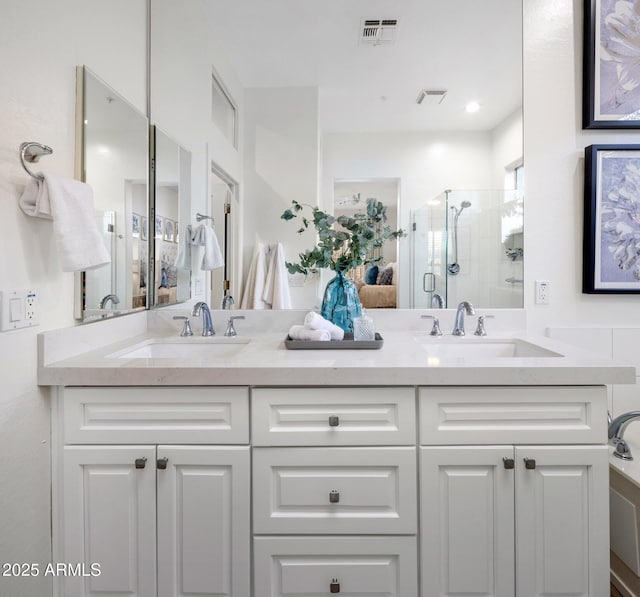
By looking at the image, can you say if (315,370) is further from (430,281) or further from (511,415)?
(430,281)

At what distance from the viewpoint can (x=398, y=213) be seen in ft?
5.84

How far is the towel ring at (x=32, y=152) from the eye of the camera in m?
1.07

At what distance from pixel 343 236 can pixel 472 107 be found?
83 cm

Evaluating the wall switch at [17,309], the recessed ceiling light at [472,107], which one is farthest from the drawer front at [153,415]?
the recessed ceiling light at [472,107]

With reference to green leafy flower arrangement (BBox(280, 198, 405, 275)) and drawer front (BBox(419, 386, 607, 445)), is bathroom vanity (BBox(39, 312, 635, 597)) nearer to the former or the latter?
drawer front (BBox(419, 386, 607, 445))

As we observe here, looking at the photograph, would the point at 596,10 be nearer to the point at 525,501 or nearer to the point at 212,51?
the point at 212,51

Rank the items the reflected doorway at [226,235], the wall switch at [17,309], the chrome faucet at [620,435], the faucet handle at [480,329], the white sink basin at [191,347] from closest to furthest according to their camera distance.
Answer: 1. the wall switch at [17,309]
2. the chrome faucet at [620,435]
3. the white sink basin at [191,347]
4. the faucet handle at [480,329]
5. the reflected doorway at [226,235]

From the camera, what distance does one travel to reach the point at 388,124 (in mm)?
1813

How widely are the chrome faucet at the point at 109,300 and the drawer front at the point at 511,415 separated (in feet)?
3.76

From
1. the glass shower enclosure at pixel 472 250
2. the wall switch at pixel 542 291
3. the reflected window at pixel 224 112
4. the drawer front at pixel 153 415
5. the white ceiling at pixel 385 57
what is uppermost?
the white ceiling at pixel 385 57

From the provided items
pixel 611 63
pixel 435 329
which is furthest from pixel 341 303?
pixel 611 63

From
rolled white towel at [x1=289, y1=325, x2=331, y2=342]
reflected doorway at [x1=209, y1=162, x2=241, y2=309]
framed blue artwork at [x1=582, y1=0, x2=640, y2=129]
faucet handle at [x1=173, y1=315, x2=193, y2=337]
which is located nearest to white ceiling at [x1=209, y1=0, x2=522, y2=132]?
framed blue artwork at [x1=582, y1=0, x2=640, y2=129]

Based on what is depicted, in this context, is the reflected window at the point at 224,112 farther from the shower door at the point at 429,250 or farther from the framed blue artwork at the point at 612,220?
the framed blue artwork at the point at 612,220

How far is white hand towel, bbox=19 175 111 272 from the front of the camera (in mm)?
1094
